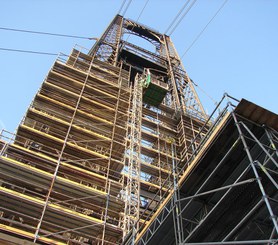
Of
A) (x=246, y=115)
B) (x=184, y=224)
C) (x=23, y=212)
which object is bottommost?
(x=23, y=212)

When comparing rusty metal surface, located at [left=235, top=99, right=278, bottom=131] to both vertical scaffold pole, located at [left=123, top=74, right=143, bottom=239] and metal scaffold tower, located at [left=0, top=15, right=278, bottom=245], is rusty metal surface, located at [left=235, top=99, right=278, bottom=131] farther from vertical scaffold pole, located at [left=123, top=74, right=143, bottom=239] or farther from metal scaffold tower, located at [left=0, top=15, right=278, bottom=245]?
vertical scaffold pole, located at [left=123, top=74, right=143, bottom=239]

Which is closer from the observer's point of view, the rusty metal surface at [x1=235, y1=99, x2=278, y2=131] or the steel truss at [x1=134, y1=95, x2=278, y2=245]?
the steel truss at [x1=134, y1=95, x2=278, y2=245]

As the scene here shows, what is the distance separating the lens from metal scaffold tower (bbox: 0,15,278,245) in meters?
9.07

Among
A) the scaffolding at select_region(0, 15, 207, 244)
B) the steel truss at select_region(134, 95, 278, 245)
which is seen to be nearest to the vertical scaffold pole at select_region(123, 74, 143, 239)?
the scaffolding at select_region(0, 15, 207, 244)

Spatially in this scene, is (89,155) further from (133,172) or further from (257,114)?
(257,114)

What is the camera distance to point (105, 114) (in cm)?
2025

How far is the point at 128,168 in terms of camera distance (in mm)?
16500

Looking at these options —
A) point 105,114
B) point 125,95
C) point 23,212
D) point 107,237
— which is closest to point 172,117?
point 125,95

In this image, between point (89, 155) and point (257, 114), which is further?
point (89, 155)

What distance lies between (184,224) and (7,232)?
5554 millimetres

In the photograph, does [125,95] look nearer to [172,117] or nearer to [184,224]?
[172,117]

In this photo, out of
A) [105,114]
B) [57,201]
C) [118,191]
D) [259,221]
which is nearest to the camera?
[259,221]

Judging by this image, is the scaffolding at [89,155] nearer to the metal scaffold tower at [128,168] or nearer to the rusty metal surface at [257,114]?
the metal scaffold tower at [128,168]

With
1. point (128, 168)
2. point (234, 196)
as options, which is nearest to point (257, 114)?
point (234, 196)
